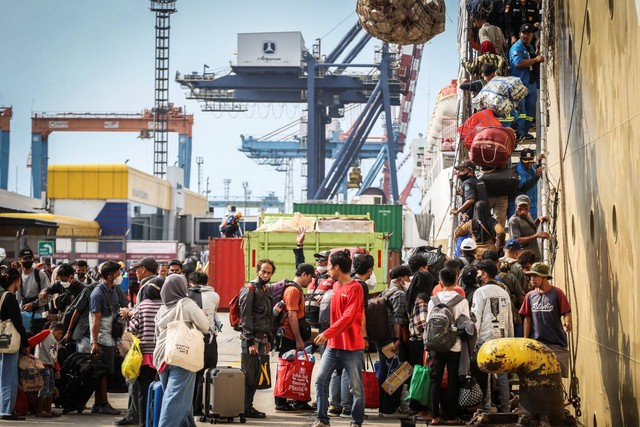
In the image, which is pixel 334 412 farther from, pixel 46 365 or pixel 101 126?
pixel 101 126

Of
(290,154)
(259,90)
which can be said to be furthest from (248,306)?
(290,154)

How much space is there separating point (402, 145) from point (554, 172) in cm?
10464

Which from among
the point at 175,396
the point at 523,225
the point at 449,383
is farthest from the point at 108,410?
the point at 523,225

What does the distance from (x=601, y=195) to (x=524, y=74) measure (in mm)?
5108

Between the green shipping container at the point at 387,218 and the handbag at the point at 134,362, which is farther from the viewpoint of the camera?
the green shipping container at the point at 387,218

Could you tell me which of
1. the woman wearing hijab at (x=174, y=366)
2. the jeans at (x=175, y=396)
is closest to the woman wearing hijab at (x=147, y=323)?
the woman wearing hijab at (x=174, y=366)

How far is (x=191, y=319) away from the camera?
29.3ft

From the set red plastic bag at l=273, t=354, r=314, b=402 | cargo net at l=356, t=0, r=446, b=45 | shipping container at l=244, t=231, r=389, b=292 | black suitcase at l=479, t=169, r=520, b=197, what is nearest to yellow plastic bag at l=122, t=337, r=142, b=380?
red plastic bag at l=273, t=354, r=314, b=402

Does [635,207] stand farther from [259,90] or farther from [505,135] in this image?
[259,90]

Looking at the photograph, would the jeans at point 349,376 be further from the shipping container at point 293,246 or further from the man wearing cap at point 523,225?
the shipping container at point 293,246

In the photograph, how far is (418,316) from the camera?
36.0 feet

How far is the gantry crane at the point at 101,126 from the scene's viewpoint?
9512cm

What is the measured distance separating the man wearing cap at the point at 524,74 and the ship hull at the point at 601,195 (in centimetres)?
179

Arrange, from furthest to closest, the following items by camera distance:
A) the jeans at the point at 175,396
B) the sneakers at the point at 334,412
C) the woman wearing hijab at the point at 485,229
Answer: the woman wearing hijab at the point at 485,229
the sneakers at the point at 334,412
the jeans at the point at 175,396
